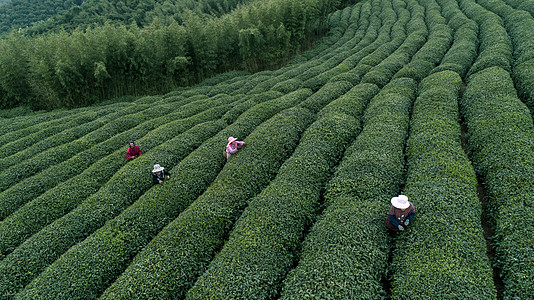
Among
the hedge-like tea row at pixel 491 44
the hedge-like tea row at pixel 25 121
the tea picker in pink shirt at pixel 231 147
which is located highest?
the hedge-like tea row at pixel 491 44

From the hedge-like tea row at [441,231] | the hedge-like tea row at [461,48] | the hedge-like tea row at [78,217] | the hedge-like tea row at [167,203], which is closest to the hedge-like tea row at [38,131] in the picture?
the hedge-like tea row at [78,217]

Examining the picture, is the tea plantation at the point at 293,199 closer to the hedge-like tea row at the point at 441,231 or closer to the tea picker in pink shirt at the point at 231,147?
the hedge-like tea row at the point at 441,231

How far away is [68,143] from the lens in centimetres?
2011

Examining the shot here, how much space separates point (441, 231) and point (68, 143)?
A: 24.2 m

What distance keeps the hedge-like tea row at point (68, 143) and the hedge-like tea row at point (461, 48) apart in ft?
97.1

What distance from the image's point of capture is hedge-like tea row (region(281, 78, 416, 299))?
7.94 meters

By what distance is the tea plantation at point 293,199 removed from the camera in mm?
8445

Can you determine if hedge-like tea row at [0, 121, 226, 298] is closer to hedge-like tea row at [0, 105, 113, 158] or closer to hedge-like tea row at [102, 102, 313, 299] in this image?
hedge-like tea row at [102, 102, 313, 299]

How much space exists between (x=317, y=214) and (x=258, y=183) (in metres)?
3.45

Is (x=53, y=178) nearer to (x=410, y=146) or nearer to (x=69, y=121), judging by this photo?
(x=69, y=121)

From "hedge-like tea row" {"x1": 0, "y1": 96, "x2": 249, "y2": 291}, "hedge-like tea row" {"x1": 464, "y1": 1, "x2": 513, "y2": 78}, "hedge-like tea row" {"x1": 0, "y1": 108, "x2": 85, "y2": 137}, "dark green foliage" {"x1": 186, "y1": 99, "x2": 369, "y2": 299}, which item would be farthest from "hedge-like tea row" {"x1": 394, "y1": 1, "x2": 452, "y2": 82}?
"hedge-like tea row" {"x1": 0, "y1": 108, "x2": 85, "y2": 137}

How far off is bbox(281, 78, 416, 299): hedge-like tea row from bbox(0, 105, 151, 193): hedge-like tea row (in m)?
Answer: 18.6

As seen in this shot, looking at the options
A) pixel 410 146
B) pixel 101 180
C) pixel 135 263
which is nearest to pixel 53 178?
pixel 101 180

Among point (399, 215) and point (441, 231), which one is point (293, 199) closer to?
point (399, 215)
